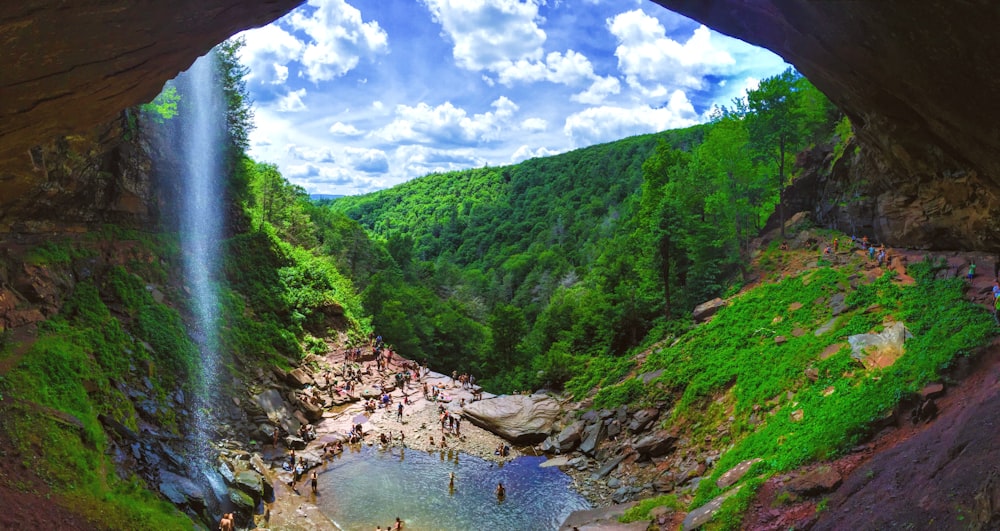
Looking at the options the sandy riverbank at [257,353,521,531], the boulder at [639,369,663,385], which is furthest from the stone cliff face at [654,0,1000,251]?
the sandy riverbank at [257,353,521,531]

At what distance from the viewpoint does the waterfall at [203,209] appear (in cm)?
2979

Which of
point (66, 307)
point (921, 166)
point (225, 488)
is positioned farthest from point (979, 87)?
point (66, 307)

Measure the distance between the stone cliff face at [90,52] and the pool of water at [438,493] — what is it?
733 inches

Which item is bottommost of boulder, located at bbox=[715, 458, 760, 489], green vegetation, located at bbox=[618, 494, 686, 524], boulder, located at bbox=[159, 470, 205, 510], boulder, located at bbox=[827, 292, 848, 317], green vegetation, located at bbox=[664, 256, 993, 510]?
green vegetation, located at bbox=[618, 494, 686, 524]

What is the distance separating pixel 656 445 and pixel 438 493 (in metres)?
11.5

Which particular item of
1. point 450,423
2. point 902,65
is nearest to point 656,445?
point 450,423

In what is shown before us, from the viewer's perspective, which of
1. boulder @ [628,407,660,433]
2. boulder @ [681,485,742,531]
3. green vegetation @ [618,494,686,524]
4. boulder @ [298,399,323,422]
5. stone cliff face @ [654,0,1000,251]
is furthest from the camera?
boulder @ [298,399,323,422]

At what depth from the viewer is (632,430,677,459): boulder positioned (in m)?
25.8

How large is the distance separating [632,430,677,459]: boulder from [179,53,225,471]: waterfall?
22.7 m

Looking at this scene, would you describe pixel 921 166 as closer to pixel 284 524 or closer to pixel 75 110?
pixel 75 110

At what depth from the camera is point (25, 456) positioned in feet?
49.0

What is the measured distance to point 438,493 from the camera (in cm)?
2566

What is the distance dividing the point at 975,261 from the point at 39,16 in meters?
33.0

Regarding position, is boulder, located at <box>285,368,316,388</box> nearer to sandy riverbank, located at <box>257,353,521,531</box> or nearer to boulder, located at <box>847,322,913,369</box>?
sandy riverbank, located at <box>257,353,521,531</box>
